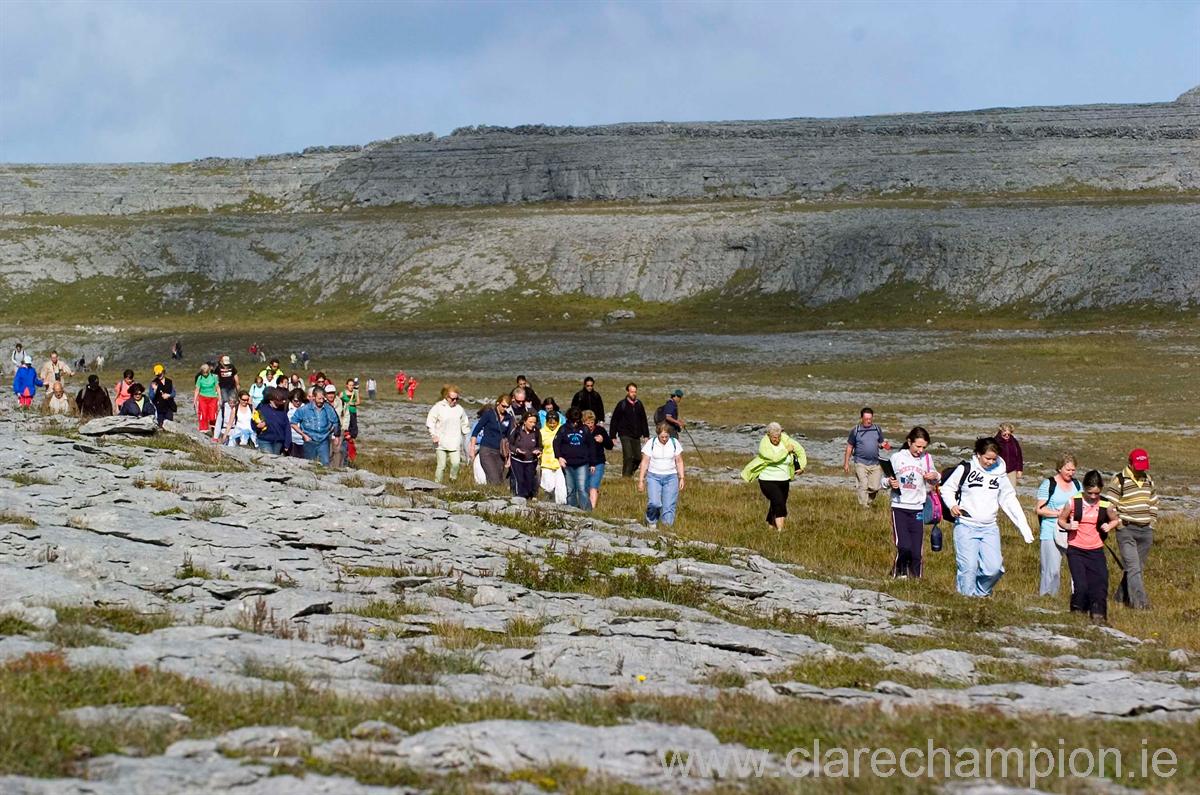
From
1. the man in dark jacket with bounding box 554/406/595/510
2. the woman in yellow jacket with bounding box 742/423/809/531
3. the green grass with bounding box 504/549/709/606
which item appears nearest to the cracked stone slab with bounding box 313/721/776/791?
the green grass with bounding box 504/549/709/606

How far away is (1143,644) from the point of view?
543 inches

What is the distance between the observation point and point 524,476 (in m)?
22.2

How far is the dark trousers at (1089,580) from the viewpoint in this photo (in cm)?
1614

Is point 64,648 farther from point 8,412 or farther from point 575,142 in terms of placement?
point 575,142

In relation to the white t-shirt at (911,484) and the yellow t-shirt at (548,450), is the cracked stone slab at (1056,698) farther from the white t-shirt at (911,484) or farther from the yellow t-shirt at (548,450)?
the yellow t-shirt at (548,450)

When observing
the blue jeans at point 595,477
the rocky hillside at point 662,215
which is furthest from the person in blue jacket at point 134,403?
the rocky hillside at point 662,215

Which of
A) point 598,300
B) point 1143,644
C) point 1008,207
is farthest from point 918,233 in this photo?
point 1143,644

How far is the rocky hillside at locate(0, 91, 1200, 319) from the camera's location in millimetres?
118750

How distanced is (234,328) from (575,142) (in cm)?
7141

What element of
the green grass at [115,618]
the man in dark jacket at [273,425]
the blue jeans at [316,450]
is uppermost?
the man in dark jacket at [273,425]

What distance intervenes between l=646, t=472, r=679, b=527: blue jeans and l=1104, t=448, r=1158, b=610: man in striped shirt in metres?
6.76

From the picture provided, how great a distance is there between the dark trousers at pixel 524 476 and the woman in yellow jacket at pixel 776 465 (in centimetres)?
378

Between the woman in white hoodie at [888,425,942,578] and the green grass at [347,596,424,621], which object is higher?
the woman in white hoodie at [888,425,942,578]

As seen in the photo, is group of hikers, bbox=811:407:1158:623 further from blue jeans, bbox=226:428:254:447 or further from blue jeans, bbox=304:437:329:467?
blue jeans, bbox=226:428:254:447
